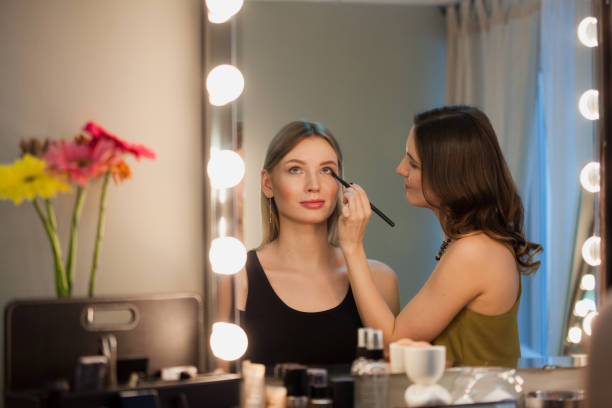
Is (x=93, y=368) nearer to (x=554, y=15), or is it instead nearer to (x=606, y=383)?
(x=606, y=383)

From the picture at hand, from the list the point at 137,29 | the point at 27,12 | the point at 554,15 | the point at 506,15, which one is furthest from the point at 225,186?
the point at 554,15

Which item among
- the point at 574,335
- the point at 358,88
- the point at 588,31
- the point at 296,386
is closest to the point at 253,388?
the point at 296,386

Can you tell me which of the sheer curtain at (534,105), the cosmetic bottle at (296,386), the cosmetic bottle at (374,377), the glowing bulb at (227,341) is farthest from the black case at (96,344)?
the sheer curtain at (534,105)

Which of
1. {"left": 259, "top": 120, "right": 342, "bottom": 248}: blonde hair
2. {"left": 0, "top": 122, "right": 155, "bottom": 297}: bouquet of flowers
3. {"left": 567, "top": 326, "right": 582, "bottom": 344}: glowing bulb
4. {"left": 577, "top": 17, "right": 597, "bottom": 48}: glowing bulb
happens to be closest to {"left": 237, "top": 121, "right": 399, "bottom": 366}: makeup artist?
{"left": 259, "top": 120, "right": 342, "bottom": 248}: blonde hair

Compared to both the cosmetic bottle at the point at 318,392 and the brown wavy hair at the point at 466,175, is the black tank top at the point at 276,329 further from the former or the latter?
the brown wavy hair at the point at 466,175

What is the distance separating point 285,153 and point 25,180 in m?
0.39

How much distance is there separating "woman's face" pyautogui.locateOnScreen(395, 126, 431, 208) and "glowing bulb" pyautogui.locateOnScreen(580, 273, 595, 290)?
398mm

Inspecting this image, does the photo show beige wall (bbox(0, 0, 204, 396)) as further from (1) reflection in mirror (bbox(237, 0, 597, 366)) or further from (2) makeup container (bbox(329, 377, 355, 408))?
(2) makeup container (bbox(329, 377, 355, 408))

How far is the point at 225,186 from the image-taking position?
1051mm

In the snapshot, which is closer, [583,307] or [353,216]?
[353,216]

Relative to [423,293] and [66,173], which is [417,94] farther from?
[66,173]

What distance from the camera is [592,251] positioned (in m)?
1.33

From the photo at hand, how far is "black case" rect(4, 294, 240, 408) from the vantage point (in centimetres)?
89

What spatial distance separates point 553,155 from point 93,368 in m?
0.89
